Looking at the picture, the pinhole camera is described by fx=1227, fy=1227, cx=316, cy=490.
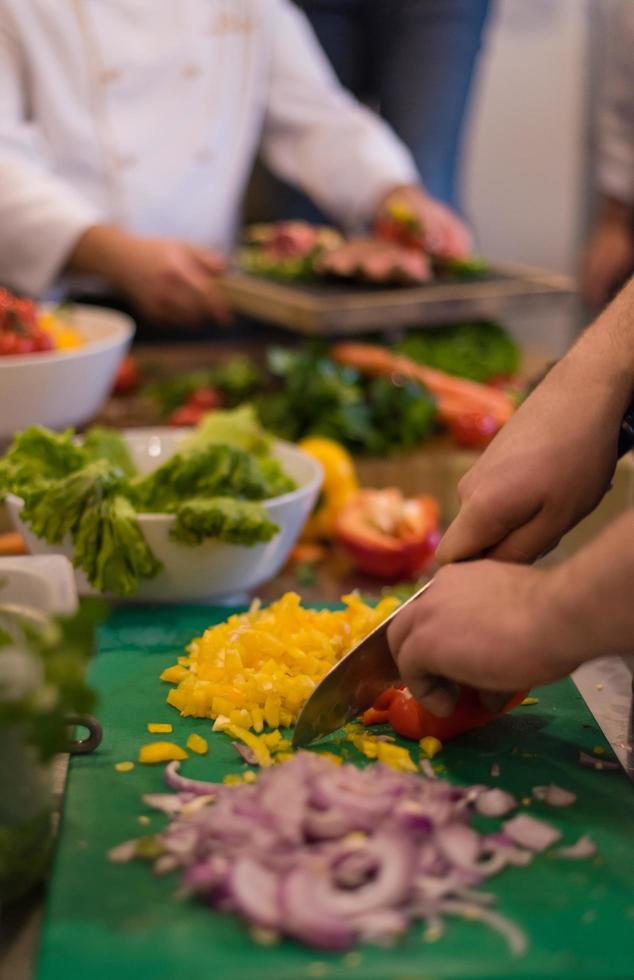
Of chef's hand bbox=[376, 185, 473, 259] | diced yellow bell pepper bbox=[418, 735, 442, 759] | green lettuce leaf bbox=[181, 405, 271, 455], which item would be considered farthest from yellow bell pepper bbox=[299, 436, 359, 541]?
chef's hand bbox=[376, 185, 473, 259]

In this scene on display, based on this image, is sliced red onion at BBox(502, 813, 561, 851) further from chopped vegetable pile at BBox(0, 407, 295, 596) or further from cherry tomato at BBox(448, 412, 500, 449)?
cherry tomato at BBox(448, 412, 500, 449)

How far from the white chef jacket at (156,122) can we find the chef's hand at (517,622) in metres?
2.10

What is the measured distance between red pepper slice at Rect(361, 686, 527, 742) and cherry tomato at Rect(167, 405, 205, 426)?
1.24m

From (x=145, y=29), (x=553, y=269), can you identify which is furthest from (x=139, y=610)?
(x=553, y=269)

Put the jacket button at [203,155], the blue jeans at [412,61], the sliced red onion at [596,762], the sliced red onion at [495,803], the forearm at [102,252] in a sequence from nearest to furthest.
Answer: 1. the sliced red onion at [495,803]
2. the sliced red onion at [596,762]
3. the forearm at [102,252]
4. the jacket button at [203,155]
5. the blue jeans at [412,61]

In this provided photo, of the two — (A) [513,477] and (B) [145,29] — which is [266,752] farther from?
(B) [145,29]

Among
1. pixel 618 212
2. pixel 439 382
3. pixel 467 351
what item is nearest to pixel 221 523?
pixel 439 382

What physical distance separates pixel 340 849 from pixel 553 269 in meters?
5.75

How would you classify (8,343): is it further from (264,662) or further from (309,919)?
(309,919)

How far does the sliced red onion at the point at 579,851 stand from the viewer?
104 cm

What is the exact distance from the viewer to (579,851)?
1042 millimetres

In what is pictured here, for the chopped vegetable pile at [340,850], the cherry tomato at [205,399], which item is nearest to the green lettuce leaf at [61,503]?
the chopped vegetable pile at [340,850]

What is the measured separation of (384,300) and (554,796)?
76.3 inches

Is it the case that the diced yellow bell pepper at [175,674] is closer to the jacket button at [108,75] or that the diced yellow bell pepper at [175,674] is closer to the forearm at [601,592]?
the forearm at [601,592]
